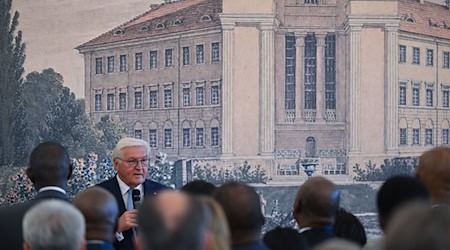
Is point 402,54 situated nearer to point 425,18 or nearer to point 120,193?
point 425,18

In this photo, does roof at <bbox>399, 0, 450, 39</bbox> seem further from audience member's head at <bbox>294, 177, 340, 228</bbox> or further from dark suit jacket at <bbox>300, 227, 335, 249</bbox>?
dark suit jacket at <bbox>300, 227, 335, 249</bbox>

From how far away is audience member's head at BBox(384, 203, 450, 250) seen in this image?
2.14 meters

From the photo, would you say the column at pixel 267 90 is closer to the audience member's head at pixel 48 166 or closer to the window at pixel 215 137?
the window at pixel 215 137

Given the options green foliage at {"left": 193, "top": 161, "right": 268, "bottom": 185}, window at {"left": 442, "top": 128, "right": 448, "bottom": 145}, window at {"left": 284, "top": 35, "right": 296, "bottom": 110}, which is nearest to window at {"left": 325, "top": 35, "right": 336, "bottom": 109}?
window at {"left": 284, "top": 35, "right": 296, "bottom": 110}

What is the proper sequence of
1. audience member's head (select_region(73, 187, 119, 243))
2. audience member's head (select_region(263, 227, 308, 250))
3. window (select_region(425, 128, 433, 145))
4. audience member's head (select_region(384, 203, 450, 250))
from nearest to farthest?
1. audience member's head (select_region(384, 203, 450, 250))
2. audience member's head (select_region(73, 187, 119, 243))
3. audience member's head (select_region(263, 227, 308, 250))
4. window (select_region(425, 128, 433, 145))

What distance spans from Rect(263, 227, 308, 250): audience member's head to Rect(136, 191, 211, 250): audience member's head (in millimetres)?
1629

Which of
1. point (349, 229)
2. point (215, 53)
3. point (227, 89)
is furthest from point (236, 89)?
point (349, 229)

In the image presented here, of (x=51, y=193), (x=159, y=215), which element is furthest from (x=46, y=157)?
(x=159, y=215)

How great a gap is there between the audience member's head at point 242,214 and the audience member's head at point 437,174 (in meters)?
1.35

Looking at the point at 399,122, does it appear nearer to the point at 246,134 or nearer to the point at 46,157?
the point at 246,134

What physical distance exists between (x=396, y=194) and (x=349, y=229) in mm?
1240

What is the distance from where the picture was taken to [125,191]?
658 centimetres

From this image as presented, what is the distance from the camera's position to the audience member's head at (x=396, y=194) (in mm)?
3891

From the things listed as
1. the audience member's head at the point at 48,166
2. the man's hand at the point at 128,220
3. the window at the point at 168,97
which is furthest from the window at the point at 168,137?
the audience member's head at the point at 48,166
